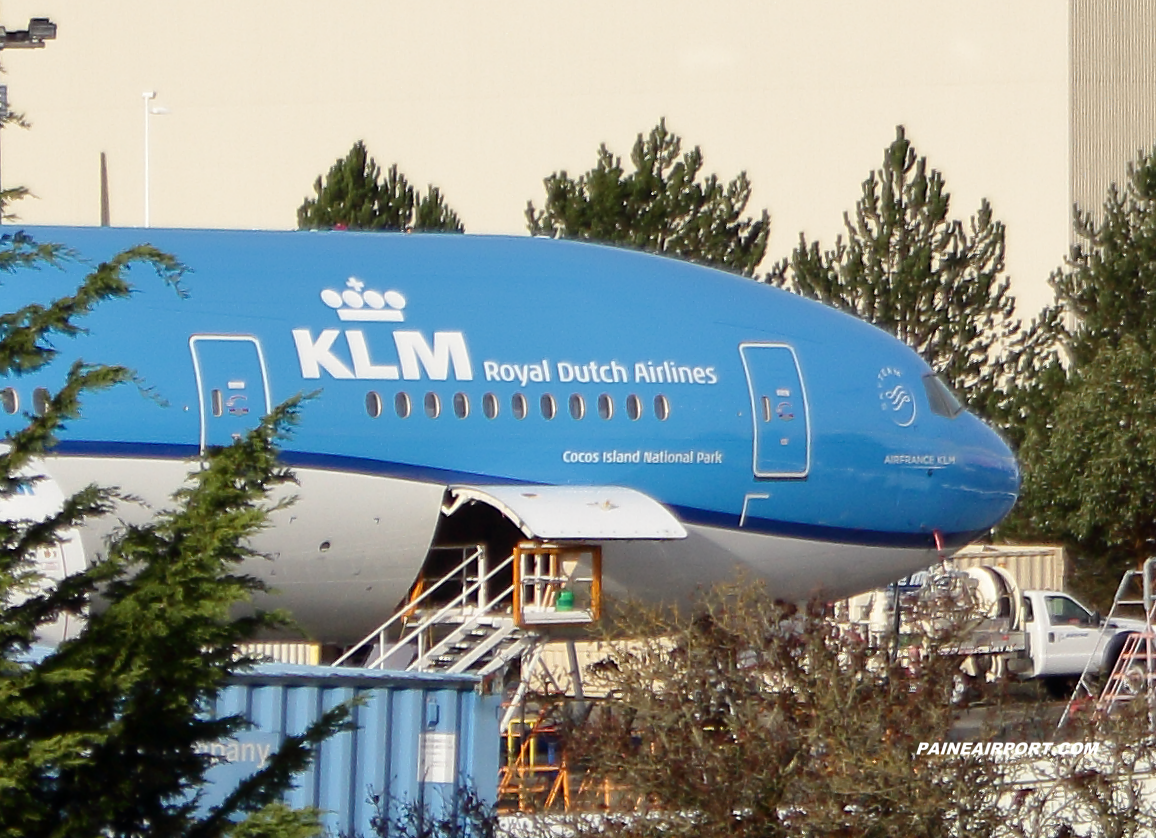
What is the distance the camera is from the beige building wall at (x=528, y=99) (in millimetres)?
50188

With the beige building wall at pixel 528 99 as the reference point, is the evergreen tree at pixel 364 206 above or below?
below

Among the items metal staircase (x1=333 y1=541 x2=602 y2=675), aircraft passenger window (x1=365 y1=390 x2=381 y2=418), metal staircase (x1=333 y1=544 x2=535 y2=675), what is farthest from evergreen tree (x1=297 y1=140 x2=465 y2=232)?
aircraft passenger window (x1=365 y1=390 x2=381 y2=418)

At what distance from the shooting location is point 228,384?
17.4 meters

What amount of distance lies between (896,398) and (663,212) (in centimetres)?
2332

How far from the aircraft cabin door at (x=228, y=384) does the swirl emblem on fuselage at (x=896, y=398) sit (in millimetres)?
6419

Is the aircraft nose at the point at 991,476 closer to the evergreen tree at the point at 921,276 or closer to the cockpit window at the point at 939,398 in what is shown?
the cockpit window at the point at 939,398

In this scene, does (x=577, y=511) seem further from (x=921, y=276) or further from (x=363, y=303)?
(x=921, y=276)

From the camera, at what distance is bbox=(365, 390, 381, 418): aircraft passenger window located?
59.1ft

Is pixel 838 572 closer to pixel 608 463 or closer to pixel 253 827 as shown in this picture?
pixel 608 463

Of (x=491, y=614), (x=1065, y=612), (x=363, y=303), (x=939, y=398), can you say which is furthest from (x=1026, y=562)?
(x=363, y=303)

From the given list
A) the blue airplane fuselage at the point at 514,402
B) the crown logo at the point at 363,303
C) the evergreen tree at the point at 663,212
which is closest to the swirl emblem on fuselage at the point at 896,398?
the blue airplane fuselage at the point at 514,402

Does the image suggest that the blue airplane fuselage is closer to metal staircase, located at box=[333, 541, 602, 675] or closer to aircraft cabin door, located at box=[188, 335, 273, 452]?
aircraft cabin door, located at box=[188, 335, 273, 452]

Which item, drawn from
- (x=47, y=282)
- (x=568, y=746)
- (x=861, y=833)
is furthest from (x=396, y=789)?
(x=47, y=282)

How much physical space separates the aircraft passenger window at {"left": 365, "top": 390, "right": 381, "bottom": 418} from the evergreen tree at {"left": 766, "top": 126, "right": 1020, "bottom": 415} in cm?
2630
